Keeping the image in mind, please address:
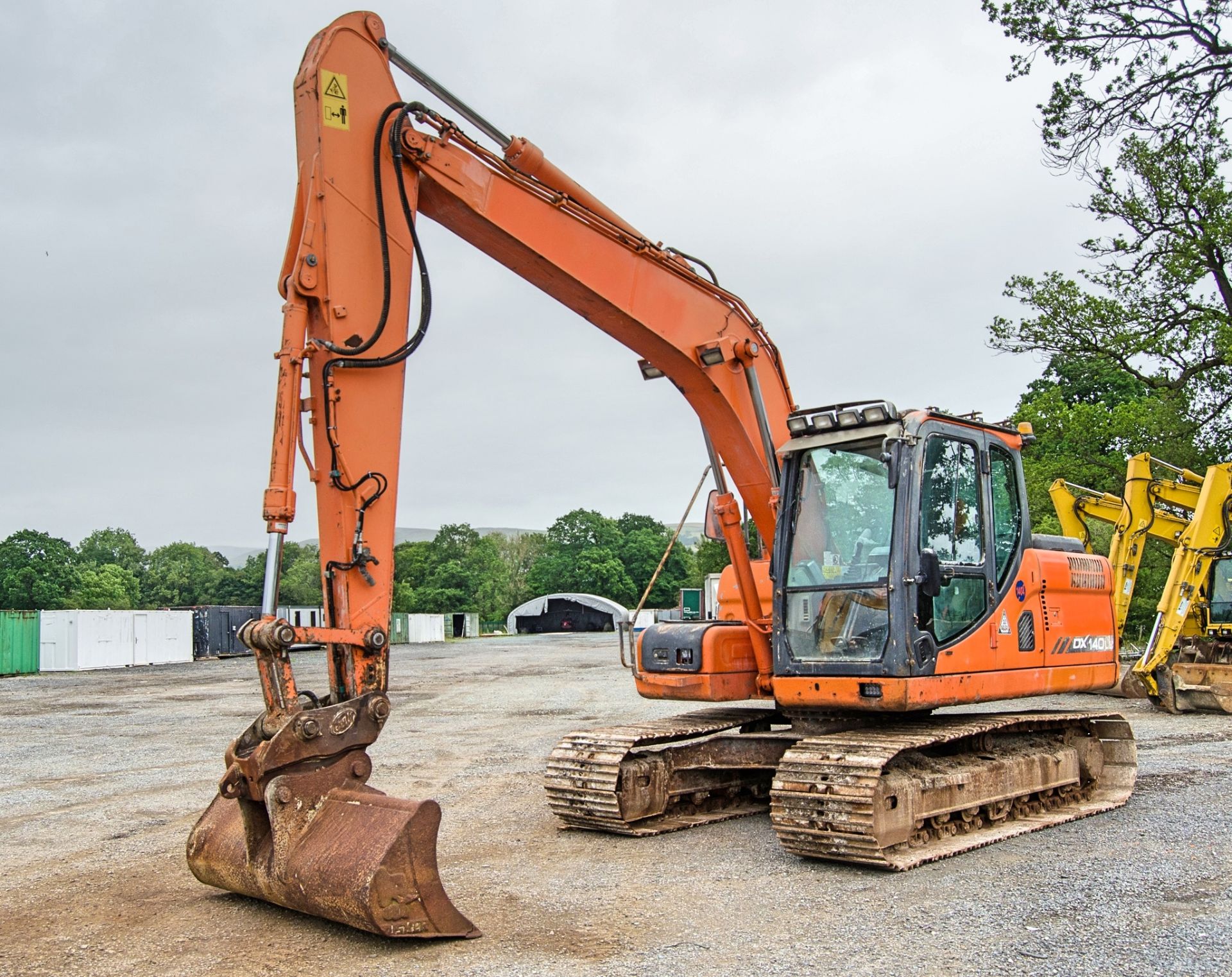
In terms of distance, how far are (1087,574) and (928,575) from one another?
2388 mm

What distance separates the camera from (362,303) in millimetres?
6438

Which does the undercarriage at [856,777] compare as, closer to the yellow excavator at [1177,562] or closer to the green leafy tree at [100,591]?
the yellow excavator at [1177,562]

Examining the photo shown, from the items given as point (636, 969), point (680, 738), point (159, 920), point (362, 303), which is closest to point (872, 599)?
point (680, 738)

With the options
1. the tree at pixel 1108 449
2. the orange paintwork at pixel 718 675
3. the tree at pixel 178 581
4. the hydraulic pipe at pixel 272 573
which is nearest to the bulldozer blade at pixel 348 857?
the hydraulic pipe at pixel 272 573

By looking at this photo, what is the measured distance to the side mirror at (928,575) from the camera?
730cm

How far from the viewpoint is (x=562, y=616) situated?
2849 inches

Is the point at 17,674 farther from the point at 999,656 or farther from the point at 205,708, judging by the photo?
the point at 999,656

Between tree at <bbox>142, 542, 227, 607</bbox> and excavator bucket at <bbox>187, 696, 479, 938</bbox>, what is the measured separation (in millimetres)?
98948

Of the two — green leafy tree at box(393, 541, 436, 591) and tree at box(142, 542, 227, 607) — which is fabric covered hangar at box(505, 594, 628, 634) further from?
tree at box(142, 542, 227, 607)

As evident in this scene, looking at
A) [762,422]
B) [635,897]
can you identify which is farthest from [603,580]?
[635,897]

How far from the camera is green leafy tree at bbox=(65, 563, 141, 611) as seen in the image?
258 feet

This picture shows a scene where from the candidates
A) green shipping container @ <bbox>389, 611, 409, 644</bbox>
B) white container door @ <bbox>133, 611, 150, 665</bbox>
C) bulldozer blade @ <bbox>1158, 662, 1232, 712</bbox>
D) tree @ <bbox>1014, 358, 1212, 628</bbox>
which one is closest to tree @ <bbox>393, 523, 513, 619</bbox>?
green shipping container @ <bbox>389, 611, 409, 644</bbox>

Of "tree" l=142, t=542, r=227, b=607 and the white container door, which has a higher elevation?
"tree" l=142, t=542, r=227, b=607

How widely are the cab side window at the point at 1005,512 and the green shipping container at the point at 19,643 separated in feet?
97.7
